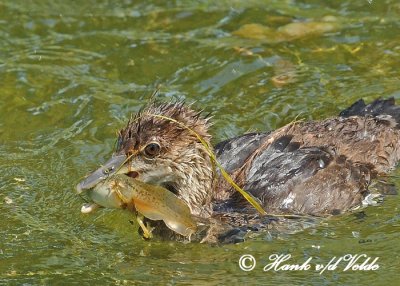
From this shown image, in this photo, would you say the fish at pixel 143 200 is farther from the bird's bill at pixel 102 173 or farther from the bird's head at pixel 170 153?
the bird's head at pixel 170 153

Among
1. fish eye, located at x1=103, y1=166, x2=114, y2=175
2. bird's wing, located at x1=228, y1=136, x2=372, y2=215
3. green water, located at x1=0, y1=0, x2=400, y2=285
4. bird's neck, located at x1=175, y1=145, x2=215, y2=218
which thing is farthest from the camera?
bird's wing, located at x1=228, y1=136, x2=372, y2=215

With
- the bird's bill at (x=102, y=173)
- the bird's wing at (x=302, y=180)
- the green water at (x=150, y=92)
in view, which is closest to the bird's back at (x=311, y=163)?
the bird's wing at (x=302, y=180)

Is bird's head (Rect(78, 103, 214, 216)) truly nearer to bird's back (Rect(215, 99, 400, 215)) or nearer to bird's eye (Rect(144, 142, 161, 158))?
bird's eye (Rect(144, 142, 161, 158))

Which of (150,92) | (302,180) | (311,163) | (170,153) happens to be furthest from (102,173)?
(150,92)

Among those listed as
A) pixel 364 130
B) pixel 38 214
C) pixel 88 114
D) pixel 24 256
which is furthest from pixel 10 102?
pixel 364 130

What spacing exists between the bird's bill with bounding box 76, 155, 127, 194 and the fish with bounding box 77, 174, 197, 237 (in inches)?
1.1

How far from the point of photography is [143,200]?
932 centimetres

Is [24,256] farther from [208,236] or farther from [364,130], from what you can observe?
[364,130]

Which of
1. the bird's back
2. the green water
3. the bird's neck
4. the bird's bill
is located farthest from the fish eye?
the bird's back

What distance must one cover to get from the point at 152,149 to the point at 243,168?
1.22 m

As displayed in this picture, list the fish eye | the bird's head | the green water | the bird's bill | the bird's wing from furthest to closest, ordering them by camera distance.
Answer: the bird's wing, the bird's head, the green water, the fish eye, the bird's bill

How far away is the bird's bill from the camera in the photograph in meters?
9.12

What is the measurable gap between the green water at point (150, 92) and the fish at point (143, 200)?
34cm

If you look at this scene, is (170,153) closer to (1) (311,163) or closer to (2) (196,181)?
(2) (196,181)
